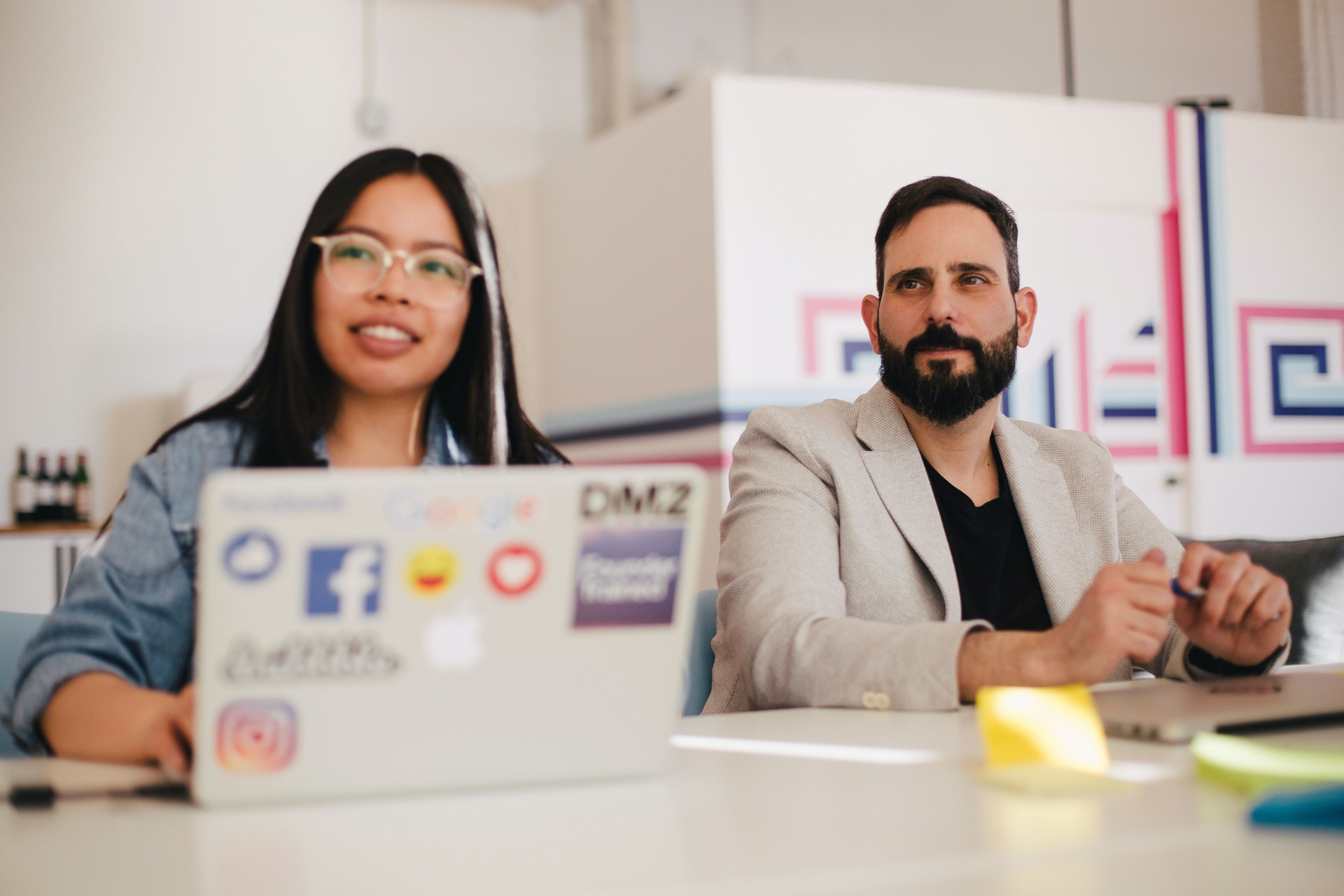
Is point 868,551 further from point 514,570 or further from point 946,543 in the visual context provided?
point 514,570

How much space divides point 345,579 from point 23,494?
4.70 meters

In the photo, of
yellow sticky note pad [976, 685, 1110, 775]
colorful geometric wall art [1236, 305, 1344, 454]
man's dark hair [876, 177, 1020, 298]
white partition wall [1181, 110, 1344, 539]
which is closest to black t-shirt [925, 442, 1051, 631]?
man's dark hair [876, 177, 1020, 298]

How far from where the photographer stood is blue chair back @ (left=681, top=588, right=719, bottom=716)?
1668mm

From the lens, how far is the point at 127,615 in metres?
1.16

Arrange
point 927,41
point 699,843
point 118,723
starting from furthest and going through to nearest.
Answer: point 927,41, point 118,723, point 699,843

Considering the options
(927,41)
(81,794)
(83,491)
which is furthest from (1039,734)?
(927,41)

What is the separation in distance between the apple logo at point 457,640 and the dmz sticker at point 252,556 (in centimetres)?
10

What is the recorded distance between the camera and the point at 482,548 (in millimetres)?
717

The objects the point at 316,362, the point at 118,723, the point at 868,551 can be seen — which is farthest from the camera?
the point at 868,551

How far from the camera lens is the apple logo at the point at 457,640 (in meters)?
0.72

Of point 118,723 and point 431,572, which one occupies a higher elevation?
point 431,572

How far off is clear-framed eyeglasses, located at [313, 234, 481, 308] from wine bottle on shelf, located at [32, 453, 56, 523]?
396cm

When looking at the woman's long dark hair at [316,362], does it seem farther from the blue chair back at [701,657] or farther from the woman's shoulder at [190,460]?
the blue chair back at [701,657]

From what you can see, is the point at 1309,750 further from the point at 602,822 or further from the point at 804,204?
the point at 804,204
